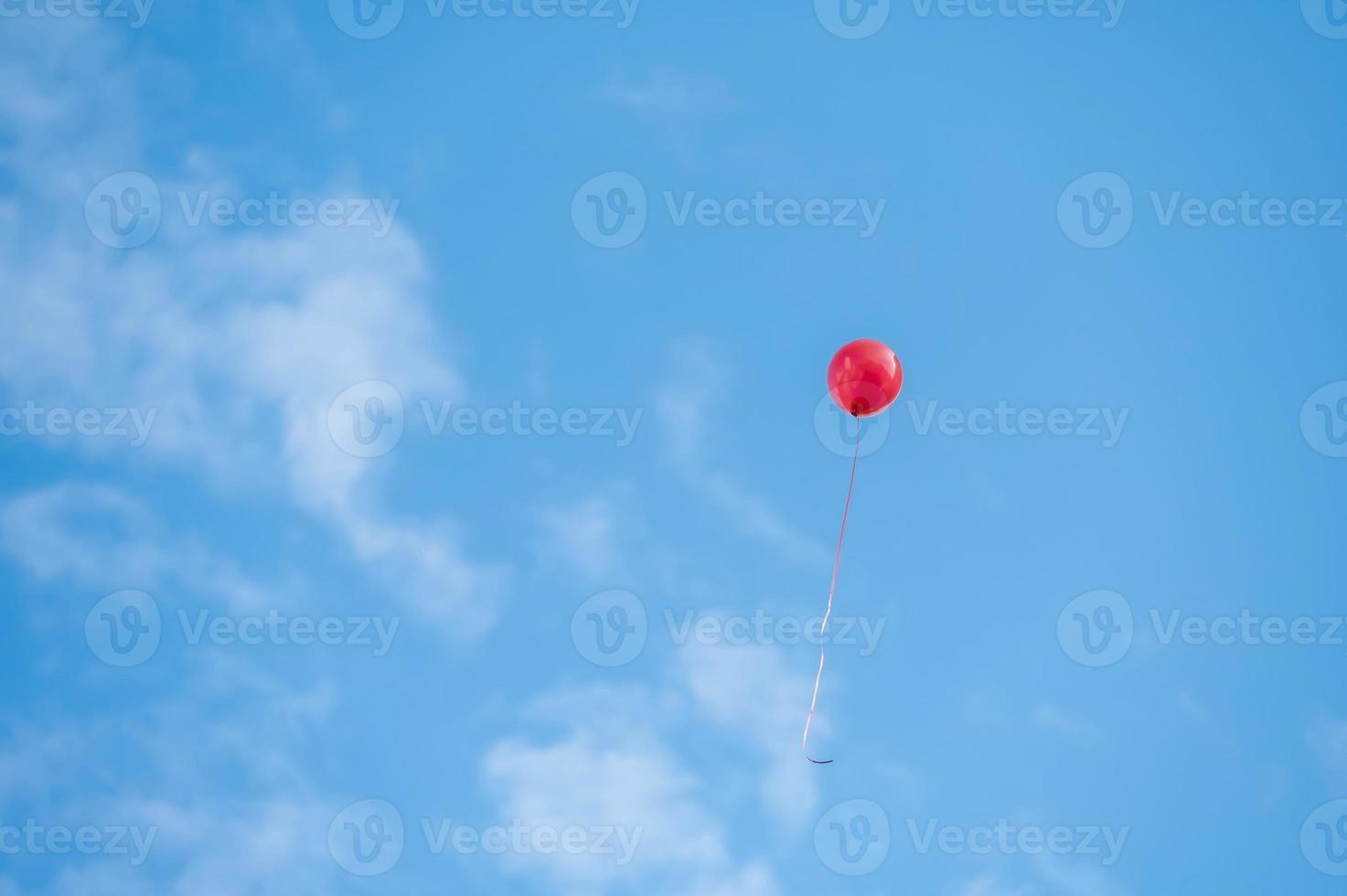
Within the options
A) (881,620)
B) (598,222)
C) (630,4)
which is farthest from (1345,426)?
(630,4)

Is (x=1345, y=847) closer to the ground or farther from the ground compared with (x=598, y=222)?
closer to the ground

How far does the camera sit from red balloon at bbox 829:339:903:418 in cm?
1036

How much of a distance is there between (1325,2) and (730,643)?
518 inches

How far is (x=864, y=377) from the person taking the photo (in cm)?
1036

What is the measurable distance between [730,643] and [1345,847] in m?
7.48

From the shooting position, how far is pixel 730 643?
13586 mm

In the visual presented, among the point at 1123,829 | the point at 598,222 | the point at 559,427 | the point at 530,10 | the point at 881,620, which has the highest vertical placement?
the point at 530,10

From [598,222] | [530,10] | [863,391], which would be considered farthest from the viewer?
[530,10]

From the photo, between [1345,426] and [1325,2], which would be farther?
[1325,2]

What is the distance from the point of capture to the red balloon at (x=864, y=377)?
1036 centimetres

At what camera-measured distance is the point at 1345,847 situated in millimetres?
13742

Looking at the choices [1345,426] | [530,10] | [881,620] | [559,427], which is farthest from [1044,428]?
[530,10]

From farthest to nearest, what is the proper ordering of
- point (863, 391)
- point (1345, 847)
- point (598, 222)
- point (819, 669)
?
point (598, 222) → point (1345, 847) → point (819, 669) → point (863, 391)

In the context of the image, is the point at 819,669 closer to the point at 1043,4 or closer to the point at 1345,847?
the point at 1345,847
